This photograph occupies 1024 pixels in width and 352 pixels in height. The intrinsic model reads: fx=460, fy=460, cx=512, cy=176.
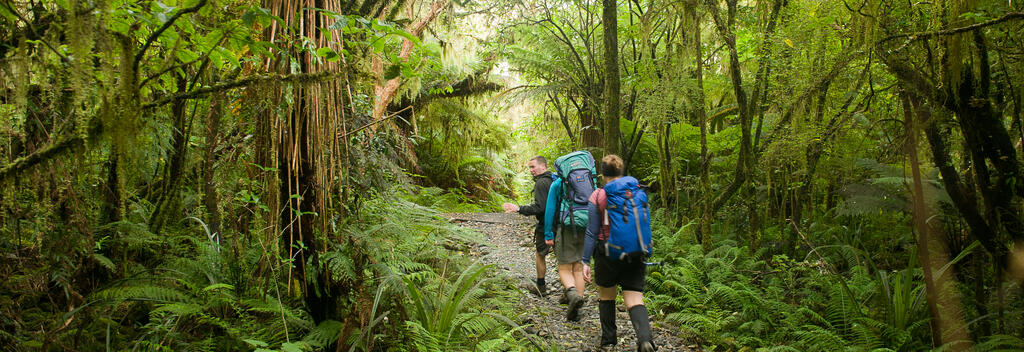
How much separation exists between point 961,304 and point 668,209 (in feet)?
14.2

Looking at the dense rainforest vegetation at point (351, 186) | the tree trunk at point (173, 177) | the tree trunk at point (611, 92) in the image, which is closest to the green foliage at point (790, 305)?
the dense rainforest vegetation at point (351, 186)

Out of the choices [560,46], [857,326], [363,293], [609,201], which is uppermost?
[560,46]

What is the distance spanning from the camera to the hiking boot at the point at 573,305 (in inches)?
182

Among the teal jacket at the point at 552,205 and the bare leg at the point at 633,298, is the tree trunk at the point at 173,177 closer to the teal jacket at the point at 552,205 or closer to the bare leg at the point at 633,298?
the teal jacket at the point at 552,205

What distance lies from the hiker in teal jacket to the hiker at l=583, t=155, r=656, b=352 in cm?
89

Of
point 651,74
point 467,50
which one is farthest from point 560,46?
point 651,74

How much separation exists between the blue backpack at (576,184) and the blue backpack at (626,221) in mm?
882

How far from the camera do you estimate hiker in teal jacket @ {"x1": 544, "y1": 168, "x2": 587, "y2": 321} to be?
484 cm

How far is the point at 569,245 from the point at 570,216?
0.38 meters

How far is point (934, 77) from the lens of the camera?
3379 millimetres

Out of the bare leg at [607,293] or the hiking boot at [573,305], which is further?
the hiking boot at [573,305]

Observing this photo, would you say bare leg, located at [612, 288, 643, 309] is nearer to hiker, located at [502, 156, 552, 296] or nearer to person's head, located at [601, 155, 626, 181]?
person's head, located at [601, 155, 626, 181]

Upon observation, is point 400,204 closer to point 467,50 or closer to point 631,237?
point 631,237

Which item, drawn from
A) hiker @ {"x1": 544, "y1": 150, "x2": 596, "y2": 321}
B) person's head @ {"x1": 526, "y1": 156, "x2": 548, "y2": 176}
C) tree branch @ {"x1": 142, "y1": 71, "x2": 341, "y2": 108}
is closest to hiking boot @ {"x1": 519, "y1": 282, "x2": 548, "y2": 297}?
hiker @ {"x1": 544, "y1": 150, "x2": 596, "y2": 321}
